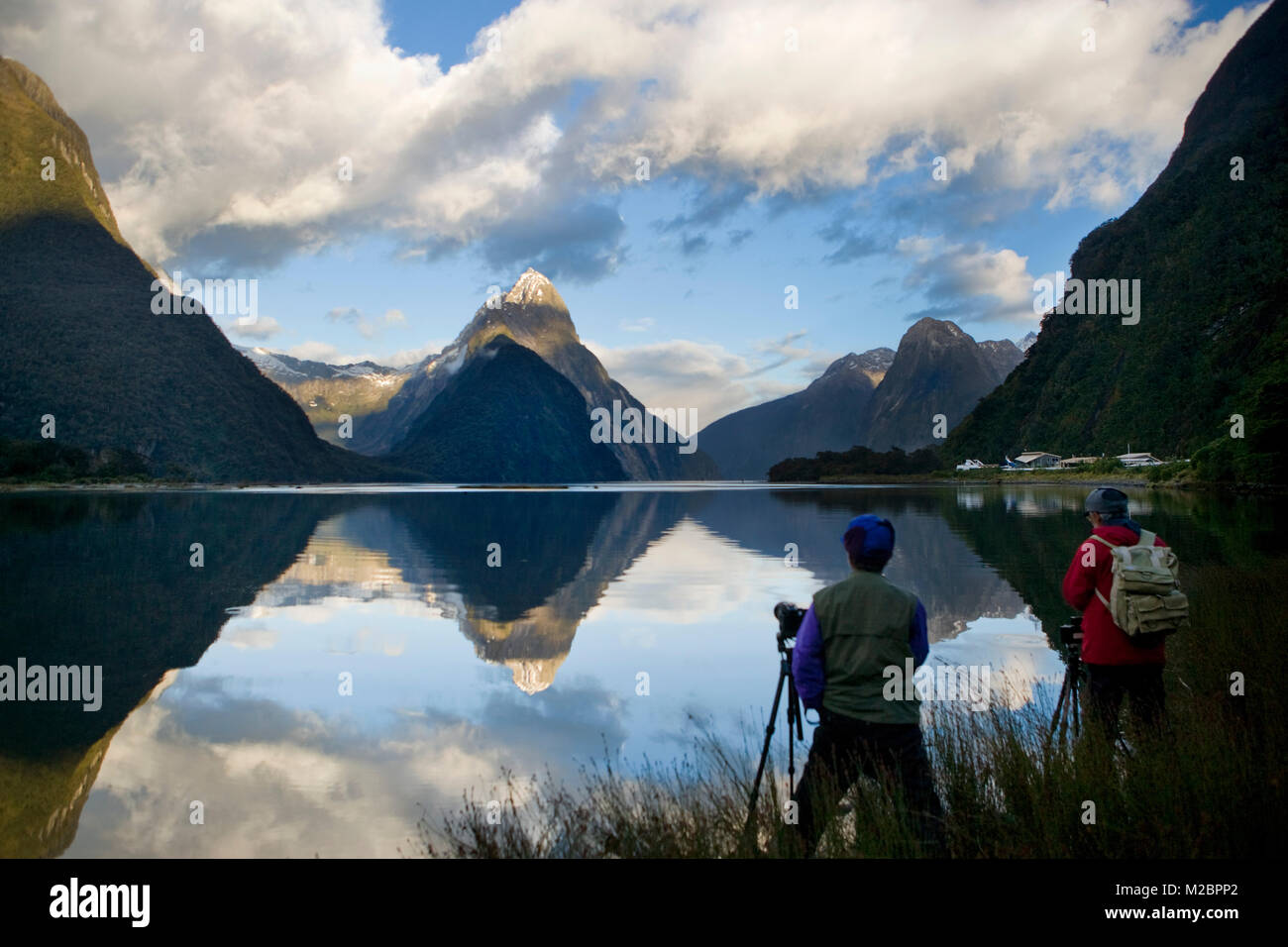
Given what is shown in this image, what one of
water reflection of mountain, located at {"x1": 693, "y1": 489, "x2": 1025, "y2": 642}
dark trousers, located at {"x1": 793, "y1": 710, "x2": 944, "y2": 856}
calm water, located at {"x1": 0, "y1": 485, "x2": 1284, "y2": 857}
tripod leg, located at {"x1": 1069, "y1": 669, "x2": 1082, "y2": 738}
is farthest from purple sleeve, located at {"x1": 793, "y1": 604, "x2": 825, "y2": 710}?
water reflection of mountain, located at {"x1": 693, "y1": 489, "x2": 1025, "y2": 642}

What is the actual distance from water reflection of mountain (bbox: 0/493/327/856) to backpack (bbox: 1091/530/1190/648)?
28.4 feet

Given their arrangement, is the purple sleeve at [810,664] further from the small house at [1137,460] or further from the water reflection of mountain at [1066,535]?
the small house at [1137,460]

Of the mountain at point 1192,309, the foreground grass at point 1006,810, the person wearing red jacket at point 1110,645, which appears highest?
the mountain at point 1192,309

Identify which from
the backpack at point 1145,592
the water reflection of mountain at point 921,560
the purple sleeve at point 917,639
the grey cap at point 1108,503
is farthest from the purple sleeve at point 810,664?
the water reflection of mountain at point 921,560

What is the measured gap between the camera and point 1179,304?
114938mm

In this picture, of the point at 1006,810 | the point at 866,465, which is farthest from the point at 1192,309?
the point at 1006,810

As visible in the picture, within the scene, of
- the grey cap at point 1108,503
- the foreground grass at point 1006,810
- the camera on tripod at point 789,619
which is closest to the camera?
the foreground grass at point 1006,810

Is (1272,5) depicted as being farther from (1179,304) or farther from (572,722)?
(572,722)

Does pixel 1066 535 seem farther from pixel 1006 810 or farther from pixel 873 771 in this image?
pixel 873 771

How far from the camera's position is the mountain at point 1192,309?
96938 mm

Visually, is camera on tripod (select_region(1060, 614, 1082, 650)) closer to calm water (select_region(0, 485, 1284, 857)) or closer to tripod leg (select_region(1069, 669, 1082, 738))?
tripod leg (select_region(1069, 669, 1082, 738))

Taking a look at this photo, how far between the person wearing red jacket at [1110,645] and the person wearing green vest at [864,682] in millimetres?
2196

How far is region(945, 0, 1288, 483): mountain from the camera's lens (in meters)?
96.9
